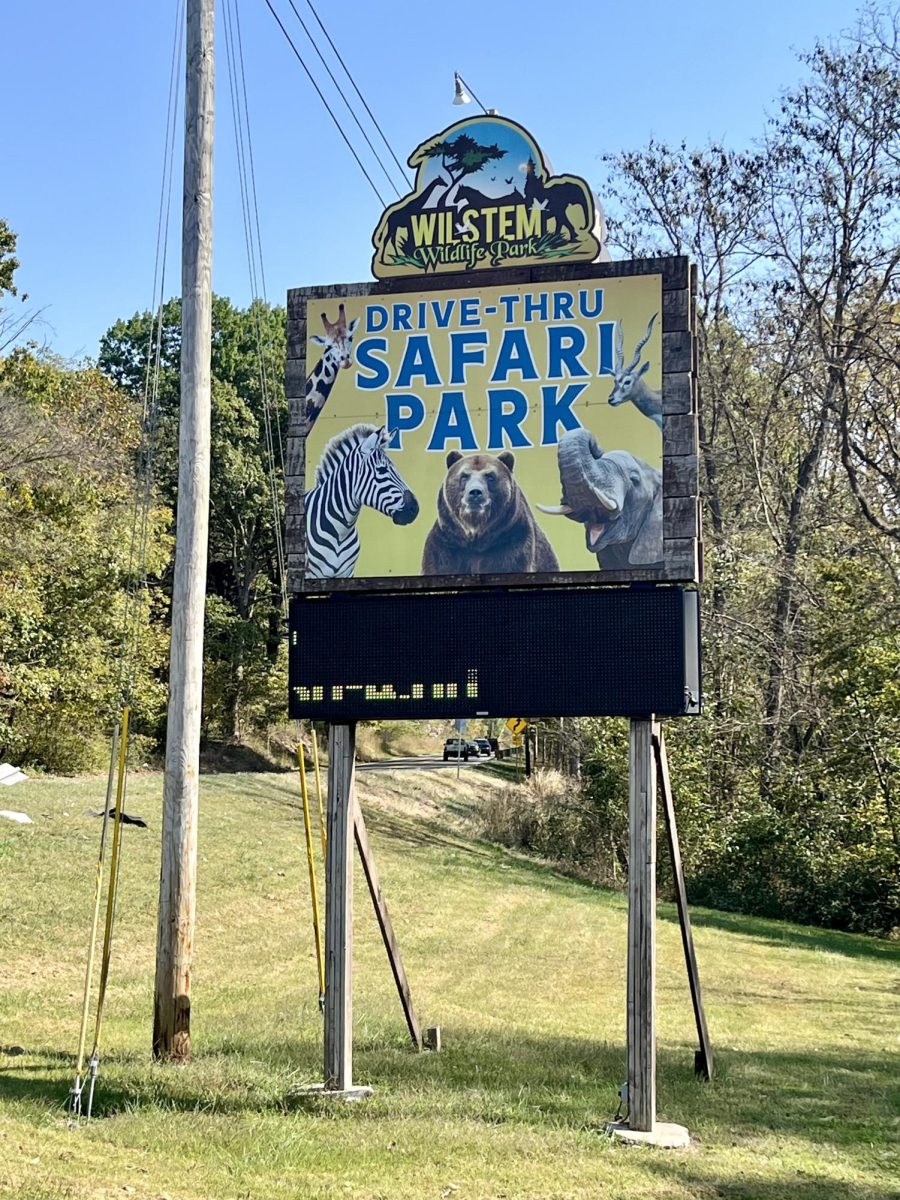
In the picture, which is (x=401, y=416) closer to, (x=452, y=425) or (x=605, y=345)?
(x=452, y=425)

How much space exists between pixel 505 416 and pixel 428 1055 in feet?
16.2

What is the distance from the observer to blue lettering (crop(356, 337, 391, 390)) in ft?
29.1

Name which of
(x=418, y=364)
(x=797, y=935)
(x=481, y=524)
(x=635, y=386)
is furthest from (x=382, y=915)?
(x=797, y=935)

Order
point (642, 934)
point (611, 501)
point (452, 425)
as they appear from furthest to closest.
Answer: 1. point (452, 425)
2. point (611, 501)
3. point (642, 934)

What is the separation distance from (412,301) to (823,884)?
19965 millimetres

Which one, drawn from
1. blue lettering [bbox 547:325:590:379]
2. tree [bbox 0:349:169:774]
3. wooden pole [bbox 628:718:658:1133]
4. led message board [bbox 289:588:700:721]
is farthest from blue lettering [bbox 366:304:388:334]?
tree [bbox 0:349:169:774]

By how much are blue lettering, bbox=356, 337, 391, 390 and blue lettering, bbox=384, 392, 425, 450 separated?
17 centimetres

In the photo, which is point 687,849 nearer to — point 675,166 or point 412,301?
point 675,166

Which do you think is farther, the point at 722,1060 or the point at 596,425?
the point at 722,1060

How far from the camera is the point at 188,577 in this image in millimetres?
9594

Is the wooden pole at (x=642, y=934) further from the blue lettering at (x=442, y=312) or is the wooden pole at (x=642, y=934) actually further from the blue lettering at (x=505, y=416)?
the blue lettering at (x=442, y=312)

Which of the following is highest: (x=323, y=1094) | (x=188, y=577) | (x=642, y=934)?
(x=188, y=577)

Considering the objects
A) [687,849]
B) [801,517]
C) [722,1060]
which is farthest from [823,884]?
[722,1060]

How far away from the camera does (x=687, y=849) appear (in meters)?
26.4
